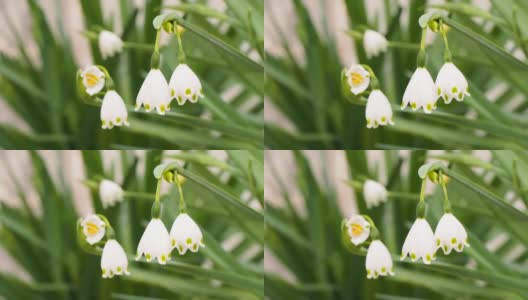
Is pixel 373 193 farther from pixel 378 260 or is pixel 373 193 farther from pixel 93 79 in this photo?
pixel 93 79

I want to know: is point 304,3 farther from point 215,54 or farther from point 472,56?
point 472,56

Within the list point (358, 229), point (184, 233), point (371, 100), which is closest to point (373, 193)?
point (358, 229)

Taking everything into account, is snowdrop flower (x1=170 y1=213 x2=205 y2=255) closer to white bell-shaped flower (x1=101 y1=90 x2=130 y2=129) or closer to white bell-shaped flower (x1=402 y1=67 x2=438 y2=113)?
white bell-shaped flower (x1=101 y1=90 x2=130 y2=129)

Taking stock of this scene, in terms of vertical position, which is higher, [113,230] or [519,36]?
[519,36]

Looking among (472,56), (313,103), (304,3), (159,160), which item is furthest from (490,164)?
(159,160)

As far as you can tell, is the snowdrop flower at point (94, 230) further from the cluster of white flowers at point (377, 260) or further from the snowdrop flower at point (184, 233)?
the cluster of white flowers at point (377, 260)

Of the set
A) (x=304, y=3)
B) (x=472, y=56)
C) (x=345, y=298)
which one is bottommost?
(x=345, y=298)

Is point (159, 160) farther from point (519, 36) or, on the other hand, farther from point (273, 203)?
point (519, 36)
